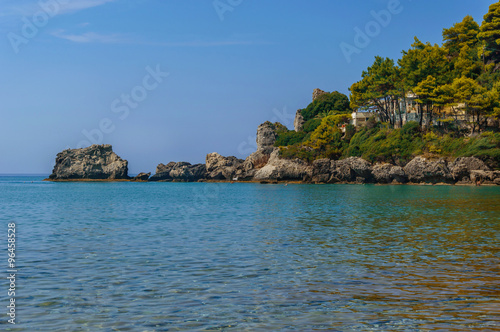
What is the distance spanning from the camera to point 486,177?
84938mm

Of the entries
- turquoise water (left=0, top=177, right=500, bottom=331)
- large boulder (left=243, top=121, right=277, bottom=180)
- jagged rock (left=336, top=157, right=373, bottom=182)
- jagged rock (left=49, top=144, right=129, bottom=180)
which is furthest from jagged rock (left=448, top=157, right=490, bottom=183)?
jagged rock (left=49, top=144, right=129, bottom=180)

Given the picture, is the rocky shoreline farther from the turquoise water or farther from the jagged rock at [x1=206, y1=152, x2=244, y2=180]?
the turquoise water

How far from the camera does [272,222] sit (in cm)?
3188

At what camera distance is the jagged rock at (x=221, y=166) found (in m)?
140

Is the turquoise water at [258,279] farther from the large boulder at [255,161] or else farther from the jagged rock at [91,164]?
the jagged rock at [91,164]

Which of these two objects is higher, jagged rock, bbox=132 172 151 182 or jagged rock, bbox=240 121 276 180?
jagged rock, bbox=240 121 276 180

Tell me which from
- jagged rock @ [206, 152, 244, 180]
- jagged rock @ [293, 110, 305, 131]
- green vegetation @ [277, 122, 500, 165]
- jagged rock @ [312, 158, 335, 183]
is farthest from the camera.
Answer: jagged rock @ [293, 110, 305, 131]

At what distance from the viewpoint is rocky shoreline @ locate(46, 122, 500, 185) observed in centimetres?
8988

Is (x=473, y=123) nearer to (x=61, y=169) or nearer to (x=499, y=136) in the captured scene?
(x=499, y=136)

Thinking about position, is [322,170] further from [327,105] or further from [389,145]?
[327,105]

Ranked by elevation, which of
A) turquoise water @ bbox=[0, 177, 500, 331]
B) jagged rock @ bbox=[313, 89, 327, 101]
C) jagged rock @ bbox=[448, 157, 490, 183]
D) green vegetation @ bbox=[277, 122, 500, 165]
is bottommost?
turquoise water @ bbox=[0, 177, 500, 331]

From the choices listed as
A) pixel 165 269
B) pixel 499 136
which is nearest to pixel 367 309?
pixel 165 269

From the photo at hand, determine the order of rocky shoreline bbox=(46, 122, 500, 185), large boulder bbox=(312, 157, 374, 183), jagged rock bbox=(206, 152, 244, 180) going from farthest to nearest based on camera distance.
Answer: jagged rock bbox=(206, 152, 244, 180)
large boulder bbox=(312, 157, 374, 183)
rocky shoreline bbox=(46, 122, 500, 185)

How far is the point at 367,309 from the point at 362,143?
4041 inches
